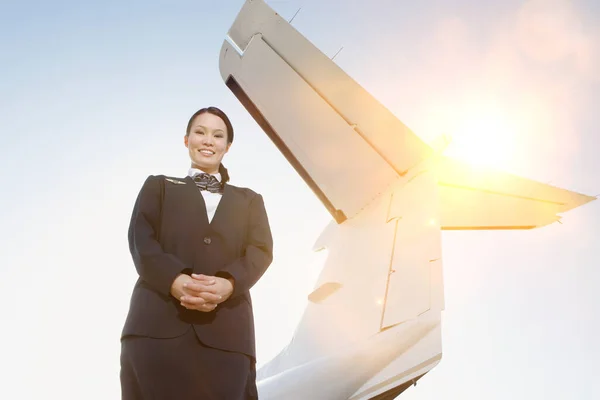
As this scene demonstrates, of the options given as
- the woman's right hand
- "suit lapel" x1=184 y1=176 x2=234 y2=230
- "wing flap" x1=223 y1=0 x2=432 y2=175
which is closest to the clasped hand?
the woman's right hand

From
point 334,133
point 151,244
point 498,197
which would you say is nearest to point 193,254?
point 151,244

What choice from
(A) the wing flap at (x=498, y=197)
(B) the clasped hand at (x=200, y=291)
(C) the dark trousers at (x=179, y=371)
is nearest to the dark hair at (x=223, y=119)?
(B) the clasped hand at (x=200, y=291)

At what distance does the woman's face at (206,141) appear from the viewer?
7.70ft

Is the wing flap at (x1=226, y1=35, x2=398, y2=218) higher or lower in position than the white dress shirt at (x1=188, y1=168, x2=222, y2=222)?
higher

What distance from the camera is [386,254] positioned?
182 inches

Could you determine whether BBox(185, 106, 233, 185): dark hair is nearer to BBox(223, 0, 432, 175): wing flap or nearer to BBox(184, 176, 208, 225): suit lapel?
BBox(184, 176, 208, 225): suit lapel

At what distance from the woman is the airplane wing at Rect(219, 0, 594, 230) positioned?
2713mm

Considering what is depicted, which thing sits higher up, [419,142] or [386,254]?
[419,142]

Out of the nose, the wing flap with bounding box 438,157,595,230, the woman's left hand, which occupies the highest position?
the nose

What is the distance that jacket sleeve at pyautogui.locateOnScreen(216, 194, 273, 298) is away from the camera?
6.77 ft

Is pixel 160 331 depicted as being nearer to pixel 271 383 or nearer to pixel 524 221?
pixel 271 383

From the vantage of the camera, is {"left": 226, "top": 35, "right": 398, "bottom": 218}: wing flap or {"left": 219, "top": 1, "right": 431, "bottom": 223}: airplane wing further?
{"left": 226, "top": 35, "right": 398, "bottom": 218}: wing flap

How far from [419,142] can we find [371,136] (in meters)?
0.46

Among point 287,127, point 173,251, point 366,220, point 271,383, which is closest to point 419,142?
point 366,220
